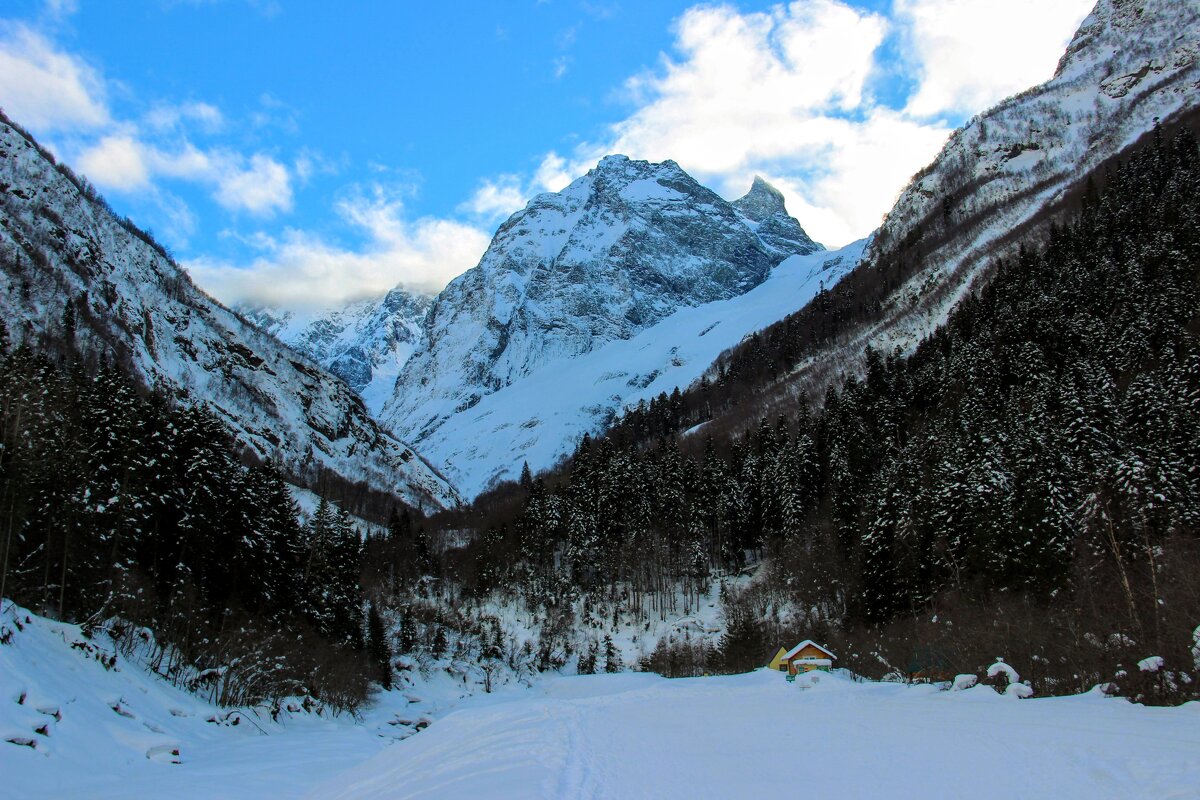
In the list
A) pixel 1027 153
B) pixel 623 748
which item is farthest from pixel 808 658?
pixel 1027 153

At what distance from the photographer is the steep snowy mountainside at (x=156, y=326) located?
115562mm

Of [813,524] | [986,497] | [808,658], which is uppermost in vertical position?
[813,524]

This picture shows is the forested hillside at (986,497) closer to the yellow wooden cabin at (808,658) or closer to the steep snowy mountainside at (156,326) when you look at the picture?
the yellow wooden cabin at (808,658)

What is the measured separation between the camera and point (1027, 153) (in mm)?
165500

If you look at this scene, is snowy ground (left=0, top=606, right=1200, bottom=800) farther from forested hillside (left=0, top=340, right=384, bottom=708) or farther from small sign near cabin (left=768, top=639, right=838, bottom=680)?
small sign near cabin (left=768, top=639, right=838, bottom=680)

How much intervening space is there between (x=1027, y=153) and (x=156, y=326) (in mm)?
195516

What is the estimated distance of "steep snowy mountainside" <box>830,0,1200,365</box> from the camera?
13162 cm

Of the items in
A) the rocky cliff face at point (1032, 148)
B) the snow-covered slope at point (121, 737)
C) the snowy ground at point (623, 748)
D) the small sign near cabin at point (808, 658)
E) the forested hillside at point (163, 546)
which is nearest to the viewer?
the snowy ground at point (623, 748)

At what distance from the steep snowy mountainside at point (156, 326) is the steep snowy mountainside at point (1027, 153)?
4546 inches

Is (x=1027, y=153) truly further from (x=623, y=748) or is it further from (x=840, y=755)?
(x=840, y=755)

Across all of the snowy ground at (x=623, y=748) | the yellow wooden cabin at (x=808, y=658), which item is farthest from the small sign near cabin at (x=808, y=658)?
the snowy ground at (x=623, y=748)

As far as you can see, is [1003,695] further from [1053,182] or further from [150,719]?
[1053,182]

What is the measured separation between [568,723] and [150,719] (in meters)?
12.3

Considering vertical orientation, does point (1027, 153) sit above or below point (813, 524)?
above
